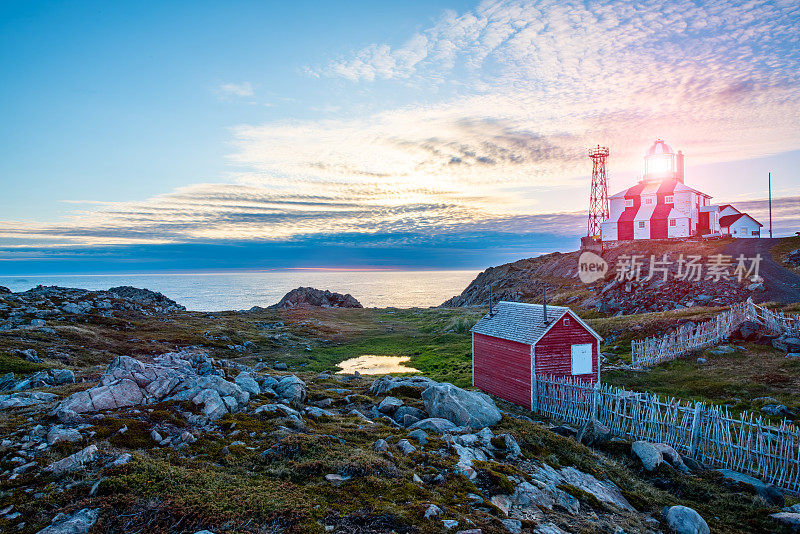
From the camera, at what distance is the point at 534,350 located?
72.7ft

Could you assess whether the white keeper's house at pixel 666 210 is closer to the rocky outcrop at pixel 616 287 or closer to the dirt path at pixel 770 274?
the rocky outcrop at pixel 616 287

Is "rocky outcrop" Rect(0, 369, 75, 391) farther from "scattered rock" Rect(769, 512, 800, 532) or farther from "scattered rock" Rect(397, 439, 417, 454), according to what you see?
"scattered rock" Rect(769, 512, 800, 532)

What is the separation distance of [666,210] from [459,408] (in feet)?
228

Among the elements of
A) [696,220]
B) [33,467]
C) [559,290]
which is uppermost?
[696,220]

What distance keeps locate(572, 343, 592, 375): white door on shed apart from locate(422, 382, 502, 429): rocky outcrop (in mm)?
8513

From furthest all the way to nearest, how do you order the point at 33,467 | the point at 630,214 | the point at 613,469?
the point at 630,214, the point at 613,469, the point at 33,467

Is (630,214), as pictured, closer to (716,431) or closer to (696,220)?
(696,220)

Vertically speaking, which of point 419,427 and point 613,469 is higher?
point 419,427

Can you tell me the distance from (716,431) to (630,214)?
67.5 meters

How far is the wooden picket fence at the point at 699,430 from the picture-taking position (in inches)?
550

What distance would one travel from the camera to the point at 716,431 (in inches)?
596

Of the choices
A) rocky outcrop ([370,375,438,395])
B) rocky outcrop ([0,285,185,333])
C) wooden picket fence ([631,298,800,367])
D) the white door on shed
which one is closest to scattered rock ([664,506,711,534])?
rocky outcrop ([370,375,438,395])

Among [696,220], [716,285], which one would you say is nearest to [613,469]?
[716,285]

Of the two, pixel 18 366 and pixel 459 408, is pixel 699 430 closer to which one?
pixel 459 408
